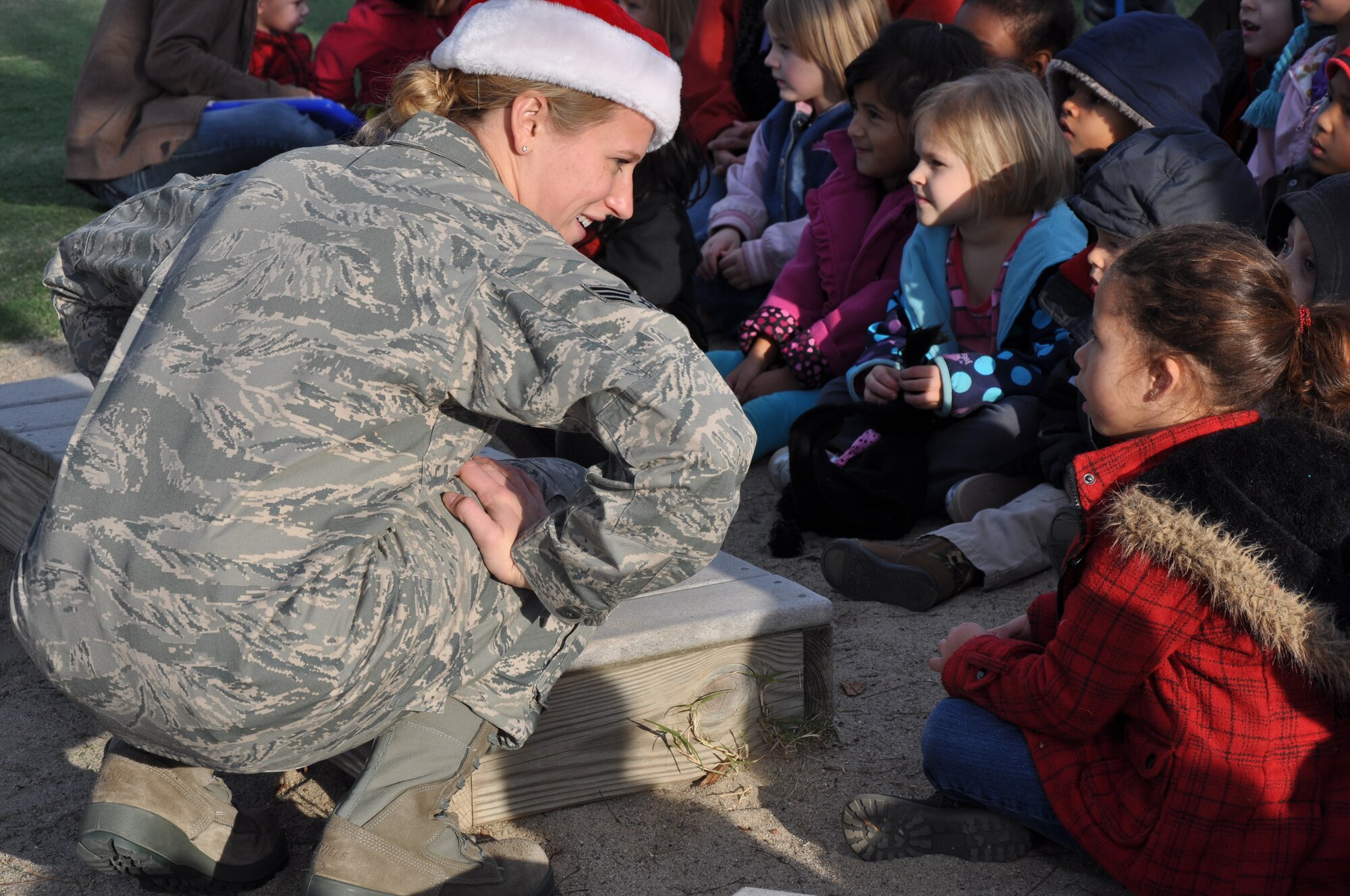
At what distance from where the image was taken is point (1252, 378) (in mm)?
1862

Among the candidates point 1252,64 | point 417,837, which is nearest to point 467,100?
point 417,837

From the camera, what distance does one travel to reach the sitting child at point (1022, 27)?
15.4 feet

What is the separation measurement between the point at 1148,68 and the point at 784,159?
5.06 ft

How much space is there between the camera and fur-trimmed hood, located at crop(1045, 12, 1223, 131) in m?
3.79

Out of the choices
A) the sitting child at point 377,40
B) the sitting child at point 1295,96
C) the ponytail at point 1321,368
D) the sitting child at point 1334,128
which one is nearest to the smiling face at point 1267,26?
the sitting child at point 1295,96

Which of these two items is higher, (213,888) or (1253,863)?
(1253,863)

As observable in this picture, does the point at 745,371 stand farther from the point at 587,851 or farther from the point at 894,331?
the point at 587,851

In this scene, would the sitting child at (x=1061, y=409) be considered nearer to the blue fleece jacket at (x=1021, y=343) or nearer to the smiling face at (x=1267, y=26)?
the blue fleece jacket at (x=1021, y=343)

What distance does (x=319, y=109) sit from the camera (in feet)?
20.9

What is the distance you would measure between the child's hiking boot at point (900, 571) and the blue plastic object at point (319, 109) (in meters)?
4.23

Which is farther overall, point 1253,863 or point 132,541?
point 1253,863

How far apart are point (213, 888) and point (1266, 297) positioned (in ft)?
6.22

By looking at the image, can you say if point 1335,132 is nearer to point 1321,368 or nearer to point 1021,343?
point 1021,343

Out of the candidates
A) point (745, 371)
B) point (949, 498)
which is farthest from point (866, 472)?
point (745, 371)
